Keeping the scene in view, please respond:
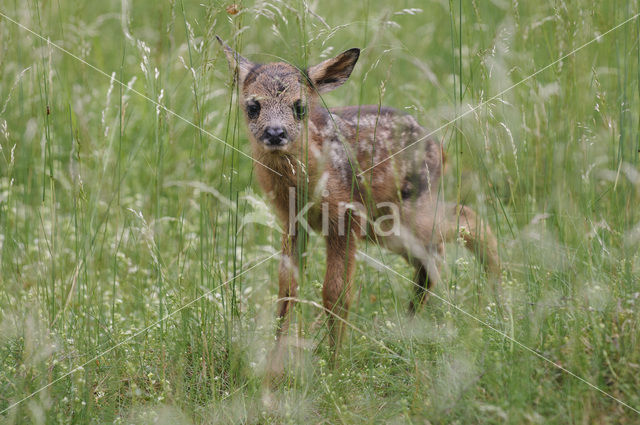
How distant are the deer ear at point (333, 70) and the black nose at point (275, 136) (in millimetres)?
377

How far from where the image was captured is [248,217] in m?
3.83

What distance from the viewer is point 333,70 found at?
421 cm

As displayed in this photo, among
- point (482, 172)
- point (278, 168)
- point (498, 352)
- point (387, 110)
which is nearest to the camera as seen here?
point (498, 352)

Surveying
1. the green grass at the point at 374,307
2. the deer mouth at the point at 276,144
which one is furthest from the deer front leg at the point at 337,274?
the deer mouth at the point at 276,144

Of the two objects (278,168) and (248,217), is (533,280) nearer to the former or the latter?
(248,217)

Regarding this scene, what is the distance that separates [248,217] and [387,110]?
155 cm

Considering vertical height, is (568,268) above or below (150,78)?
below

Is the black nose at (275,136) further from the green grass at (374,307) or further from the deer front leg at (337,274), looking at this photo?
the deer front leg at (337,274)

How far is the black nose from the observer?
13.0 feet

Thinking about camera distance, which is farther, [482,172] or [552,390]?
[482,172]

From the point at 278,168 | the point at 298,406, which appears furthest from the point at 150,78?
the point at 298,406

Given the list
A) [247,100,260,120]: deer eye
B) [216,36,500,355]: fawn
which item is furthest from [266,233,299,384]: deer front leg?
[247,100,260,120]: deer eye

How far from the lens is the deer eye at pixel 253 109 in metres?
4.24

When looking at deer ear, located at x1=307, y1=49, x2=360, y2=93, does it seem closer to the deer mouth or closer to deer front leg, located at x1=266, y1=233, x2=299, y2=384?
the deer mouth
